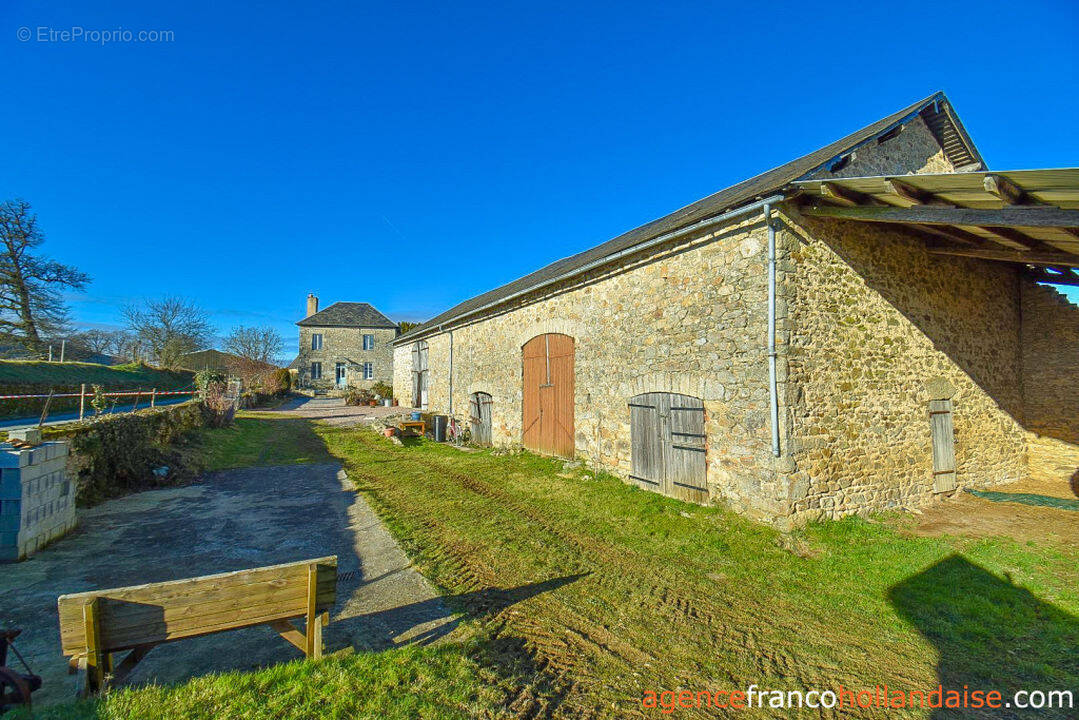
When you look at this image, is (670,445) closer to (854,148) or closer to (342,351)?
(854,148)

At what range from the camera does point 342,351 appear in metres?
39.3

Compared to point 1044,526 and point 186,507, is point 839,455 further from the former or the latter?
point 186,507

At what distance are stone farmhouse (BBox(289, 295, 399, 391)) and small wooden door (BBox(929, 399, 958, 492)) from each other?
35.7 m

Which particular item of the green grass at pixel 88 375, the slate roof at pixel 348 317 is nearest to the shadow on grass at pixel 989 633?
the green grass at pixel 88 375

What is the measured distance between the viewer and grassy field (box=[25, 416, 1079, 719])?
278cm

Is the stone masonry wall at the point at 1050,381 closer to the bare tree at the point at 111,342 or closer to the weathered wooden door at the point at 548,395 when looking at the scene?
the weathered wooden door at the point at 548,395

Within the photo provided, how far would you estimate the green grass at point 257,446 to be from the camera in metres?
11.1

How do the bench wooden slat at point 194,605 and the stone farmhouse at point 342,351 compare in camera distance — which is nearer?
the bench wooden slat at point 194,605

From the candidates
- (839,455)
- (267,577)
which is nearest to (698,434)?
(839,455)

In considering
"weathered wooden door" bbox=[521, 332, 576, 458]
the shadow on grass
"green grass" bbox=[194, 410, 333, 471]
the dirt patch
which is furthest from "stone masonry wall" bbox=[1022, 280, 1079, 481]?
"green grass" bbox=[194, 410, 333, 471]

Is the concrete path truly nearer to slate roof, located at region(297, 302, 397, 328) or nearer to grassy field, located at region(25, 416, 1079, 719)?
grassy field, located at region(25, 416, 1079, 719)

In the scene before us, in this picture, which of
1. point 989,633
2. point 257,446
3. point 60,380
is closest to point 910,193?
point 989,633

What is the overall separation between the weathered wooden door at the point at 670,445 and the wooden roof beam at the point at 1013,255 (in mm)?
4650

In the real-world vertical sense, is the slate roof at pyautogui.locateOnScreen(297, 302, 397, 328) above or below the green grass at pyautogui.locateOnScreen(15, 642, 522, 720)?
above
